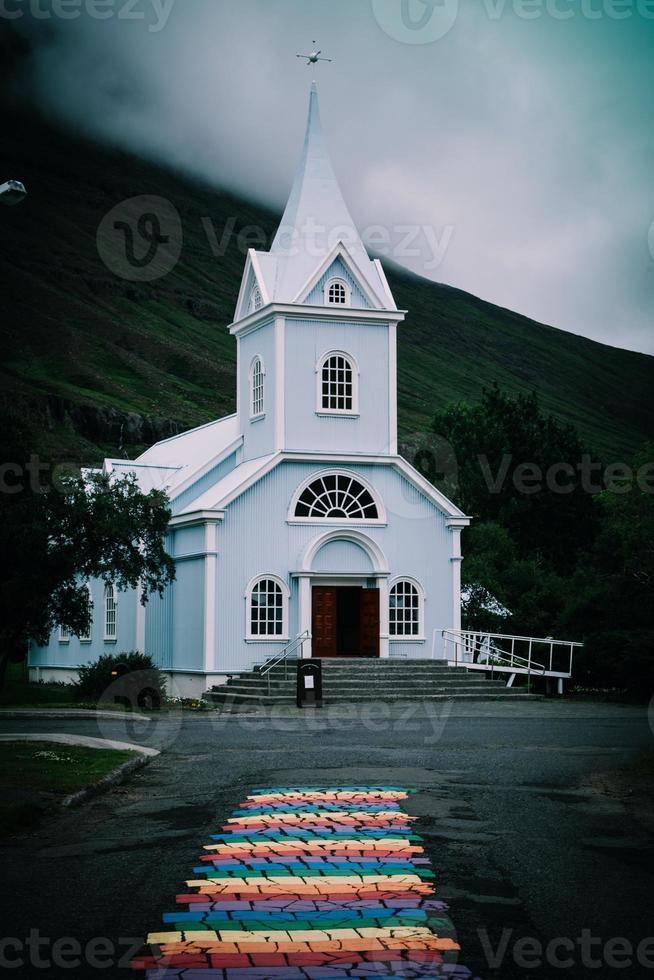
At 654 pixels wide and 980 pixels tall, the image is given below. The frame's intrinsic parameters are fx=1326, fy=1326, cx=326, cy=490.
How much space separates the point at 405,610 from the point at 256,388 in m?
7.78

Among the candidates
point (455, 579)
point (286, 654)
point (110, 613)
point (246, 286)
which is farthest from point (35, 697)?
point (246, 286)

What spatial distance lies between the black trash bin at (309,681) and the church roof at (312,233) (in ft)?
39.5

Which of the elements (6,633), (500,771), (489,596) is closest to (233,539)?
(6,633)

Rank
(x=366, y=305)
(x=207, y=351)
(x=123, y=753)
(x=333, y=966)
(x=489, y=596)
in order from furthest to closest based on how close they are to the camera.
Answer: (x=207, y=351)
(x=489, y=596)
(x=366, y=305)
(x=123, y=753)
(x=333, y=966)

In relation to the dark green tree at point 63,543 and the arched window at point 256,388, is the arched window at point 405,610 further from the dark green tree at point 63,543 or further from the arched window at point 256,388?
the dark green tree at point 63,543

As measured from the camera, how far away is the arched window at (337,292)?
37688 mm

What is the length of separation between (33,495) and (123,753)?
12647mm

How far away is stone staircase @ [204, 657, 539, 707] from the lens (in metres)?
31.8

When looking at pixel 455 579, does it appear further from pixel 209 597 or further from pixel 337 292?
pixel 337 292

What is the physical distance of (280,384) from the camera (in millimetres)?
36594

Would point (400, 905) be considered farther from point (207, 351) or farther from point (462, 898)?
point (207, 351)

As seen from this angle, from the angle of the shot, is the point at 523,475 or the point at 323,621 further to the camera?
the point at 523,475

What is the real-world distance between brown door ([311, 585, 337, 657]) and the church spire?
8.50 m

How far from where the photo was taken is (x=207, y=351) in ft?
651
